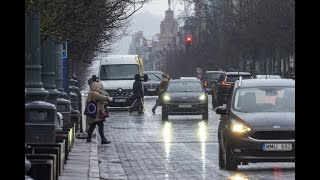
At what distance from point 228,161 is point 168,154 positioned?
4.97 meters

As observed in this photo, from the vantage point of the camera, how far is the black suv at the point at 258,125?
54.9 ft

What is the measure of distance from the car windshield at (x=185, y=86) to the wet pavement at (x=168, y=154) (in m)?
2.49

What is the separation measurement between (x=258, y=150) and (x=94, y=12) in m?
8.39

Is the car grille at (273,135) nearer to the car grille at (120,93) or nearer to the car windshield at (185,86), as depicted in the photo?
the car windshield at (185,86)

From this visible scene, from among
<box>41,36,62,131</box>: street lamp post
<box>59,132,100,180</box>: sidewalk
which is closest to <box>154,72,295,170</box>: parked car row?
<box>59,132,100,180</box>: sidewalk

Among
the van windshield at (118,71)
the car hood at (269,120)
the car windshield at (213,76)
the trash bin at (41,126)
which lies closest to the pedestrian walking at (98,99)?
the trash bin at (41,126)

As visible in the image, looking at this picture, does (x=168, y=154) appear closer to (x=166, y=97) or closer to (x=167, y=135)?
(x=167, y=135)

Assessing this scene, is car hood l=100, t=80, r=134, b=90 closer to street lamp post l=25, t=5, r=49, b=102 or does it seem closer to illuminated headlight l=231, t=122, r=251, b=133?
street lamp post l=25, t=5, r=49, b=102

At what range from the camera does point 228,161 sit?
57.1 feet

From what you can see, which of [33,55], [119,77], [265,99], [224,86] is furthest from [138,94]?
[33,55]

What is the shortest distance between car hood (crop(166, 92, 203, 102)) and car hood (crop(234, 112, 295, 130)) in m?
22.1
